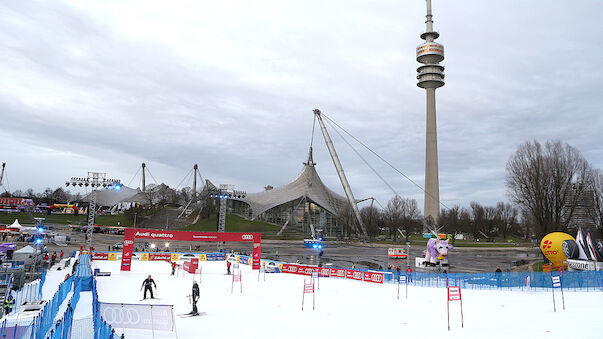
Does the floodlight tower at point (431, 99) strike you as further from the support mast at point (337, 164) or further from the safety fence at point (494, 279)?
the safety fence at point (494, 279)

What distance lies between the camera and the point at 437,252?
40094mm

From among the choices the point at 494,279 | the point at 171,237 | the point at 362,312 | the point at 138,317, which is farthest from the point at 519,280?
the point at 171,237

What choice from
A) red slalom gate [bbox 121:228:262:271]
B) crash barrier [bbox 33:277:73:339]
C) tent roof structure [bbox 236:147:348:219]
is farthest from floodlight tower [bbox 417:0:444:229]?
crash barrier [bbox 33:277:73:339]

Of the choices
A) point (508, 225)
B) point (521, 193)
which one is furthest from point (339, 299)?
point (508, 225)

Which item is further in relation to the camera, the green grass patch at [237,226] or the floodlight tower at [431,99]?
the green grass patch at [237,226]

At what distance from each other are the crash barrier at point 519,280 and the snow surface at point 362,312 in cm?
130

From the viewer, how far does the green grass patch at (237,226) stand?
108812 mm

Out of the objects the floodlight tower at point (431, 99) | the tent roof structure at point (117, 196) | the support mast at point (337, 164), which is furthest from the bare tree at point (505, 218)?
the tent roof structure at point (117, 196)

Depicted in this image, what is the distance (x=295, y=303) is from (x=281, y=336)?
711 cm

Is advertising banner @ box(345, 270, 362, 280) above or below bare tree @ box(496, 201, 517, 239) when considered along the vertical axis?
below

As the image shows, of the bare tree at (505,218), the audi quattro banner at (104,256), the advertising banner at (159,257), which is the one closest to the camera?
the audi quattro banner at (104,256)

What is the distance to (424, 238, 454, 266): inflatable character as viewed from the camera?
38.6m

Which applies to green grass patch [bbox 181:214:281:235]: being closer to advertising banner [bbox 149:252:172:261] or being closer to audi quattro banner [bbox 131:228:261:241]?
advertising banner [bbox 149:252:172:261]

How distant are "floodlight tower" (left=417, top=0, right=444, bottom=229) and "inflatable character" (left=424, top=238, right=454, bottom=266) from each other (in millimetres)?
62781
